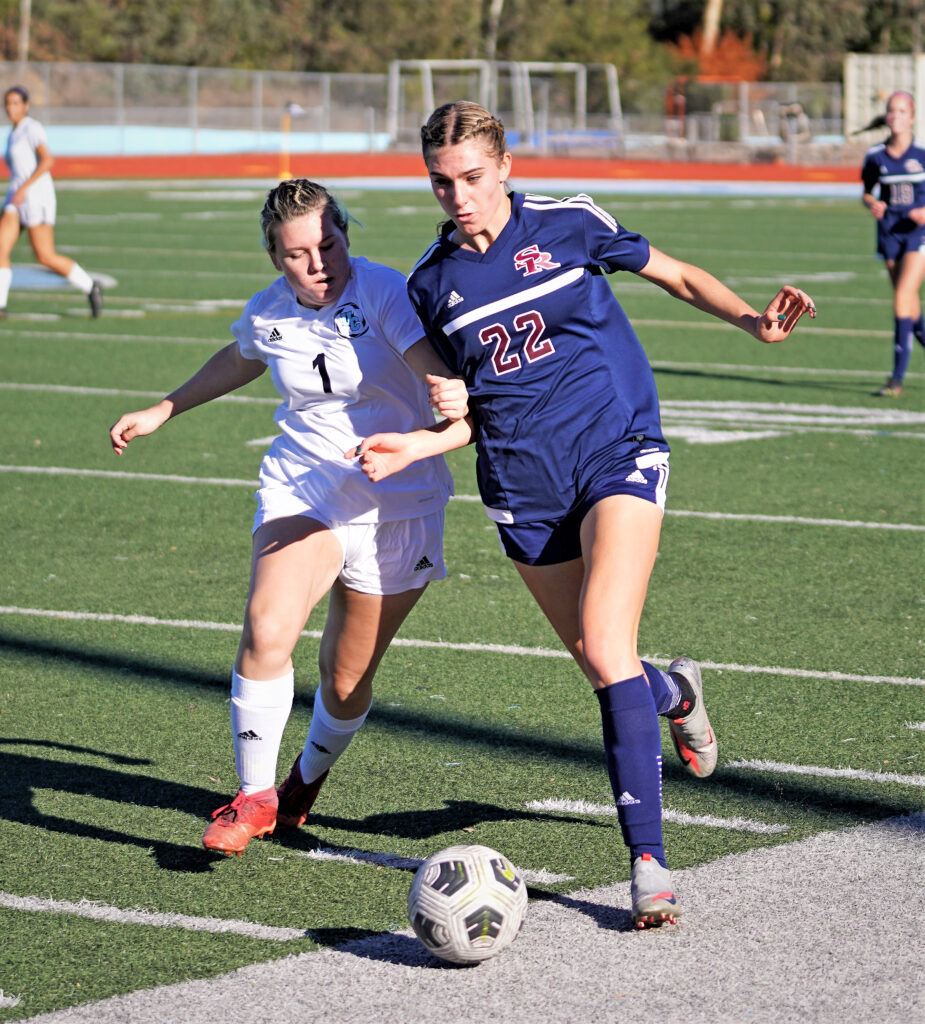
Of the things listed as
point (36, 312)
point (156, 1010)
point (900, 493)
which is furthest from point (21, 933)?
point (36, 312)

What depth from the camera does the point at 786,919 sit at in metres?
4.12

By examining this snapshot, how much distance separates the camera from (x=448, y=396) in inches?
166

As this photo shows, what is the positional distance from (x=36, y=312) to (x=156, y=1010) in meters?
15.7

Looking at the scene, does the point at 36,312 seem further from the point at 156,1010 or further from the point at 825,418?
the point at 156,1010

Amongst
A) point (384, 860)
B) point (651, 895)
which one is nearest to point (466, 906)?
point (651, 895)

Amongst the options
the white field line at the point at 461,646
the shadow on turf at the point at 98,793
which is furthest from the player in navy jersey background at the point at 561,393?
the white field line at the point at 461,646

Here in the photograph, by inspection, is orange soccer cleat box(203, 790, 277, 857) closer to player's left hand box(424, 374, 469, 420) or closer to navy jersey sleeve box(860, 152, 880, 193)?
player's left hand box(424, 374, 469, 420)

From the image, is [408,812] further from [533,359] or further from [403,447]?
[533,359]

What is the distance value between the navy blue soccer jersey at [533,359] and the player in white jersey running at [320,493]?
0.42 ft

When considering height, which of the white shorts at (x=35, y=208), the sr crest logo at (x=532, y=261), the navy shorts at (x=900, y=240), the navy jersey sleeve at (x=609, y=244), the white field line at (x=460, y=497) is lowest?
the white field line at (x=460, y=497)

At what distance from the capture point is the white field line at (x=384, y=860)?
14.7 ft

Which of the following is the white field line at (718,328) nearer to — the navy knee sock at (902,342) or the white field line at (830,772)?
the navy knee sock at (902,342)

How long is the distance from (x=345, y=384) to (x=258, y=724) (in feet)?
3.13

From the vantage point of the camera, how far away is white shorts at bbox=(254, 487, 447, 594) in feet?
15.4
